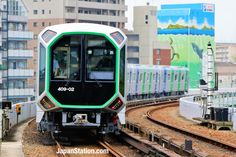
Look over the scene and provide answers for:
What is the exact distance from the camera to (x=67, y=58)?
18.1 metres

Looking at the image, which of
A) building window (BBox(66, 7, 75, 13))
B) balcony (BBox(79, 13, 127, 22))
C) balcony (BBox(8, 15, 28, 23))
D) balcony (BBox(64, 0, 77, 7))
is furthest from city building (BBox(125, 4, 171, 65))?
balcony (BBox(8, 15, 28, 23))

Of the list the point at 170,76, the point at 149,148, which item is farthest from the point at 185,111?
the point at 170,76

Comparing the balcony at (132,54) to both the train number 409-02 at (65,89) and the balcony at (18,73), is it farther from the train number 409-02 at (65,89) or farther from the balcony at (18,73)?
the train number 409-02 at (65,89)

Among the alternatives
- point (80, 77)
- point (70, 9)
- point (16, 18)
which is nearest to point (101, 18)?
point (70, 9)

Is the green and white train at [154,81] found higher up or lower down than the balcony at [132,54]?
lower down

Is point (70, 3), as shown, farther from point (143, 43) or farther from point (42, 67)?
point (42, 67)

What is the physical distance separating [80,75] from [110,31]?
5.12 feet

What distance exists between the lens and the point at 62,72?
18062 millimetres

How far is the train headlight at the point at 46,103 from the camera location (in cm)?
1793

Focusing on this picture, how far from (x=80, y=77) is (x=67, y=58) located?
643 millimetres

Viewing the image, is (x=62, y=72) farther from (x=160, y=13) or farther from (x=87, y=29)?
(x=160, y=13)

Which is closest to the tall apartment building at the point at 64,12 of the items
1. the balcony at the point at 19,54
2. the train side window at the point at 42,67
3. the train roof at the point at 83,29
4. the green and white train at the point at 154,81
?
the balcony at the point at 19,54

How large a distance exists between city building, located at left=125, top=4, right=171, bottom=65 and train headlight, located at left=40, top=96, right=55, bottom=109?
Result: 93315mm

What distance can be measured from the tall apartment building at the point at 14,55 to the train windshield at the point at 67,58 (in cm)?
4772
